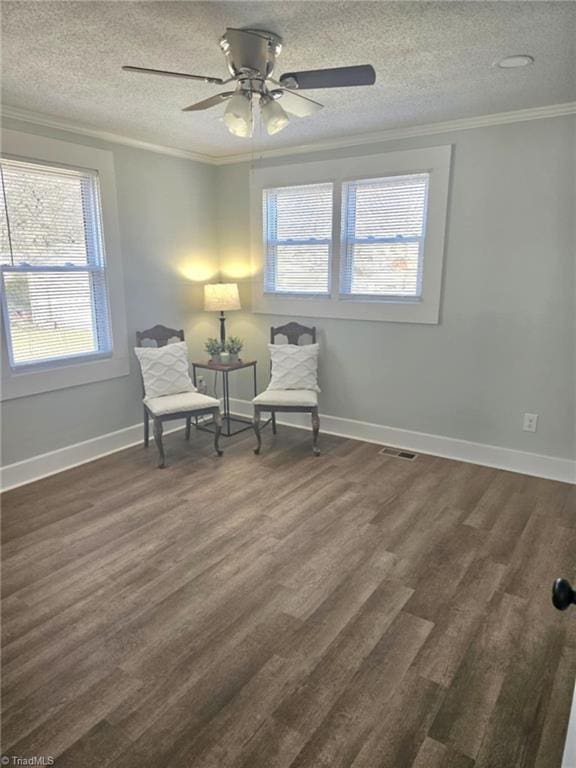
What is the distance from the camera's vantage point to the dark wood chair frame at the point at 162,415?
372 centimetres

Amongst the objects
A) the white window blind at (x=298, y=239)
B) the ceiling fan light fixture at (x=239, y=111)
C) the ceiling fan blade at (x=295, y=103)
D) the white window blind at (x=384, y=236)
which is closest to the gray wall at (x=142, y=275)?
the white window blind at (x=298, y=239)

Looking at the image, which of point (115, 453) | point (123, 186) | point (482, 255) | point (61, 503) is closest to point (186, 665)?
point (61, 503)

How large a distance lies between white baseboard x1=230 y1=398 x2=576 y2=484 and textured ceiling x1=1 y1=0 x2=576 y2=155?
240 cm

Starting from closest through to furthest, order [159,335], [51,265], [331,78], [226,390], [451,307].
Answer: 1. [331,78]
2. [51,265]
3. [451,307]
4. [159,335]
5. [226,390]

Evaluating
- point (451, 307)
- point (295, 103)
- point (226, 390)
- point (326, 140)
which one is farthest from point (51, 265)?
point (451, 307)

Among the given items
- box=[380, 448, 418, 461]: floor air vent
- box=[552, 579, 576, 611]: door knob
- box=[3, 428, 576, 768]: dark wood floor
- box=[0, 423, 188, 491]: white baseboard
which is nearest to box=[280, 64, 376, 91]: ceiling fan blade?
box=[552, 579, 576, 611]: door knob

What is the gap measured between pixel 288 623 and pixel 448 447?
2292 millimetres

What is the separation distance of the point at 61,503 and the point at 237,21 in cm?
Result: 292

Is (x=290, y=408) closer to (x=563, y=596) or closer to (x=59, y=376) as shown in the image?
(x=59, y=376)

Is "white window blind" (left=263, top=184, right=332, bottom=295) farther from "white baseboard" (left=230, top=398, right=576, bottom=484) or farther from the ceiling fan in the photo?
the ceiling fan

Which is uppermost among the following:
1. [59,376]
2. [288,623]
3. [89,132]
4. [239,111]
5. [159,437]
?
[89,132]

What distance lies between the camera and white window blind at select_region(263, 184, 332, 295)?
13.9 ft

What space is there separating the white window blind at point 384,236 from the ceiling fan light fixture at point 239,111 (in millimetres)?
1857

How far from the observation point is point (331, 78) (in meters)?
2.02
